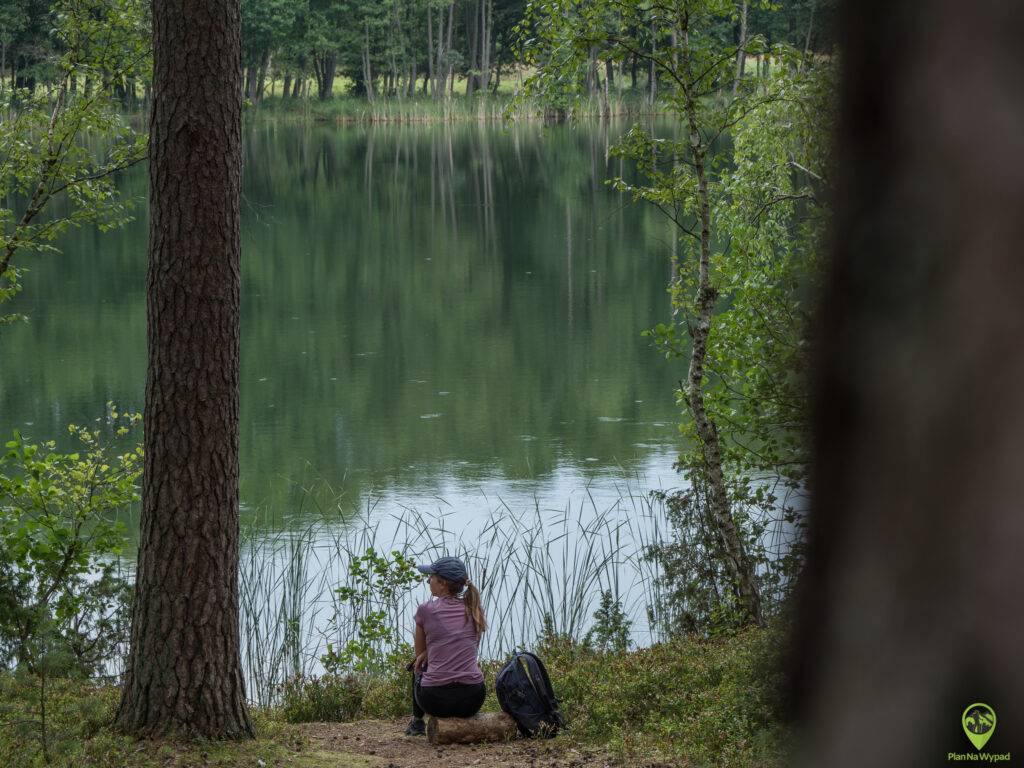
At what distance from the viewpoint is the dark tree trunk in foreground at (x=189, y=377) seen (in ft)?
19.1

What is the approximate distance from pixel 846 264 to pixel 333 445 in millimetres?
15935

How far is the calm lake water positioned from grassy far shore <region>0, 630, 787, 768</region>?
3.75 metres

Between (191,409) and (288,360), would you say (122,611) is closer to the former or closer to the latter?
(191,409)

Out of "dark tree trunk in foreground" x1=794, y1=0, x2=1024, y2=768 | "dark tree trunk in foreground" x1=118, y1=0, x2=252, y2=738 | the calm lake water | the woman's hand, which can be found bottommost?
the calm lake water

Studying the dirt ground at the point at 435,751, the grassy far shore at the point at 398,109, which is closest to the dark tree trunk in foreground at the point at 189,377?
the dirt ground at the point at 435,751

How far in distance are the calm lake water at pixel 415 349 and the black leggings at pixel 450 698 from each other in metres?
3.96

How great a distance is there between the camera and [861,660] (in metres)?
0.51

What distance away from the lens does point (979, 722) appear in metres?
0.48

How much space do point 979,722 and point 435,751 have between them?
6471 mm

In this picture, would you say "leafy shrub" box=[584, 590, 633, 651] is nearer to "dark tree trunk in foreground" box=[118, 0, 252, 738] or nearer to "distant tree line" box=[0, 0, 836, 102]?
"dark tree trunk in foreground" box=[118, 0, 252, 738]

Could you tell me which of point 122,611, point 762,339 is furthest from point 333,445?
point 762,339

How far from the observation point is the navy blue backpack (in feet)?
21.8

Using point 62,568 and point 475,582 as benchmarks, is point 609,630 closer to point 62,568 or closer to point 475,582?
point 475,582

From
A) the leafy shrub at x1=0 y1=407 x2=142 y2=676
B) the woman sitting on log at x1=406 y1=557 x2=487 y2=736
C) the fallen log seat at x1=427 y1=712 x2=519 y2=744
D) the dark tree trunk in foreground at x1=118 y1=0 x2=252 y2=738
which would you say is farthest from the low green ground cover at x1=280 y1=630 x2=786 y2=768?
the dark tree trunk in foreground at x1=118 y1=0 x2=252 y2=738
